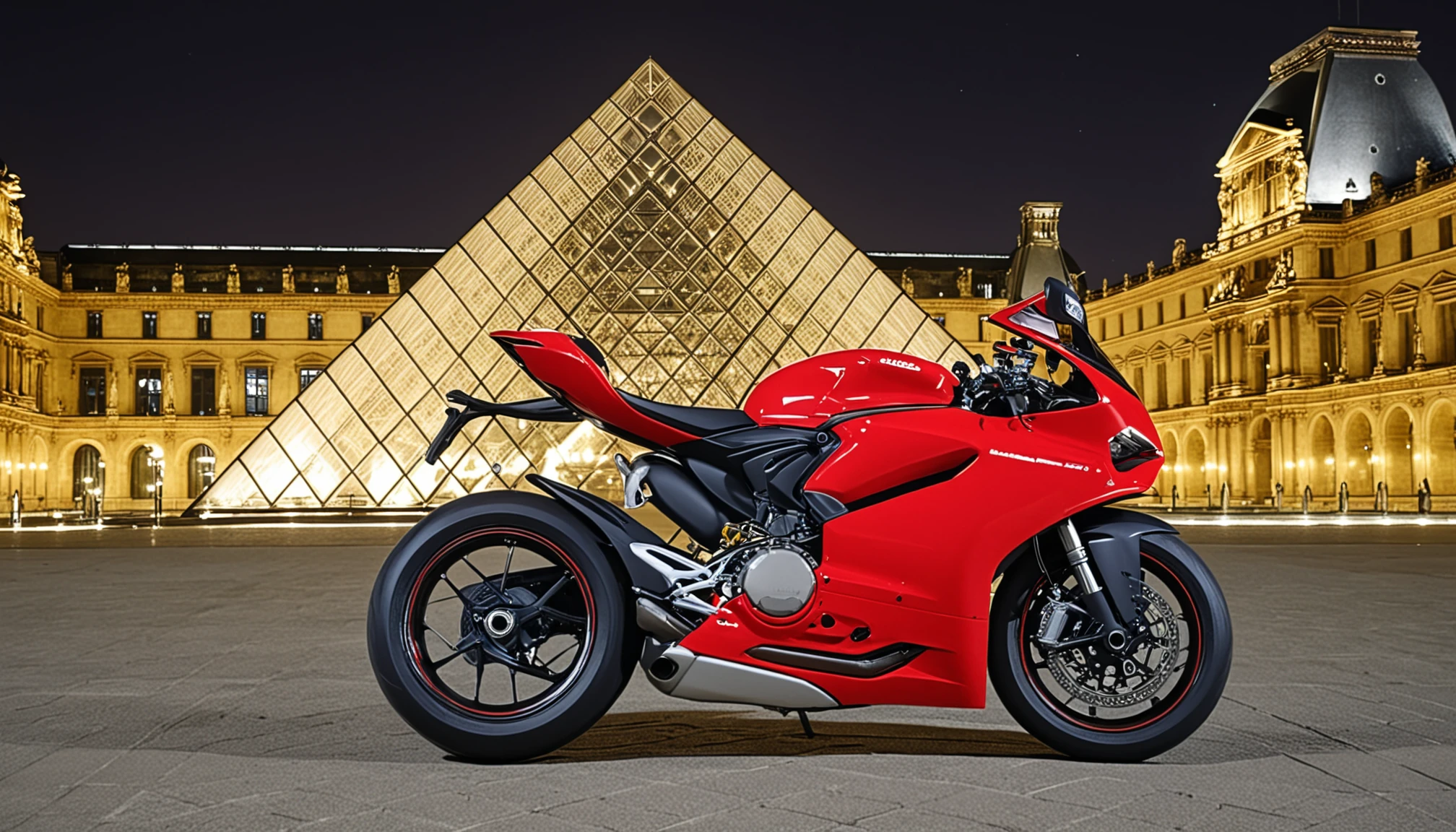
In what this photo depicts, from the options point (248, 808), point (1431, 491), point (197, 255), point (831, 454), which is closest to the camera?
point (248, 808)

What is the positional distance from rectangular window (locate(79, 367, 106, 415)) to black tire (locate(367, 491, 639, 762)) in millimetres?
70807

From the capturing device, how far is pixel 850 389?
367 centimetres

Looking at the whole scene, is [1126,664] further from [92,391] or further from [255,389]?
[92,391]

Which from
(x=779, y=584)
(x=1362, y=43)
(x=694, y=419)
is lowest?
(x=779, y=584)

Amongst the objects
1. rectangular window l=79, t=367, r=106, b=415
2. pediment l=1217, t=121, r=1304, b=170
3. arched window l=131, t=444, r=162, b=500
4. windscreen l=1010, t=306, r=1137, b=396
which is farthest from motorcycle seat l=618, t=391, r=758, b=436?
rectangular window l=79, t=367, r=106, b=415

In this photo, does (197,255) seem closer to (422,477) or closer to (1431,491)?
(422,477)

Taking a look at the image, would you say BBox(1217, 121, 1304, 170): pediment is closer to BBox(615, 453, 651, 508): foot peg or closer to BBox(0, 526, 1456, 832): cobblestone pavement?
BBox(0, 526, 1456, 832): cobblestone pavement

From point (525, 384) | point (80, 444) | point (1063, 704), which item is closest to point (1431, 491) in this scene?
point (525, 384)

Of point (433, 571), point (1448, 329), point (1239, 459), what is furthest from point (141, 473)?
point (433, 571)

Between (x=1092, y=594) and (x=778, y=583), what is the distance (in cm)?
91

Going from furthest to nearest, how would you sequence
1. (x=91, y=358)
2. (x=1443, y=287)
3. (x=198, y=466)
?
1. (x=198, y=466)
2. (x=91, y=358)
3. (x=1443, y=287)

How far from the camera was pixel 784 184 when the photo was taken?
2347cm

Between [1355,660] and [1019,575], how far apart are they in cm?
284

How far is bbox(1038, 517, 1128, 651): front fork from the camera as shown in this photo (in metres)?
3.54
